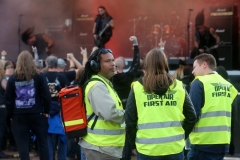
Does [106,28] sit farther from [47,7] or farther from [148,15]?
[47,7]

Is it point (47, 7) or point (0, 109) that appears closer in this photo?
point (0, 109)

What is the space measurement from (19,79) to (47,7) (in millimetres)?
10797

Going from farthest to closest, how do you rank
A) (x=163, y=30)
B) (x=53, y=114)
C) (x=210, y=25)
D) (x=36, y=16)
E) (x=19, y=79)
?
(x=36, y=16) → (x=163, y=30) → (x=210, y=25) → (x=53, y=114) → (x=19, y=79)

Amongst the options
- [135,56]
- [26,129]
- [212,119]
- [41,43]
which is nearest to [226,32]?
[41,43]

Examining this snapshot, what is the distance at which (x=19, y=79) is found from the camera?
7.28m

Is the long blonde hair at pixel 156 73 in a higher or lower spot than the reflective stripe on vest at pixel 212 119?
higher

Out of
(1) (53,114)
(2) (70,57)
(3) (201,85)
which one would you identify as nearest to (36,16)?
(2) (70,57)

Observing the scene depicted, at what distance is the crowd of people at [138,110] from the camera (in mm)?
4398

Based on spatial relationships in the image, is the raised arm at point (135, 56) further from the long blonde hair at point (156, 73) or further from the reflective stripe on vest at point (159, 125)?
the reflective stripe on vest at point (159, 125)

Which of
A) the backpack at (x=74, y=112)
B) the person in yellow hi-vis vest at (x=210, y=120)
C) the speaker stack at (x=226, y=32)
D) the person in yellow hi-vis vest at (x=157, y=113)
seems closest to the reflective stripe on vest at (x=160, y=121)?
the person in yellow hi-vis vest at (x=157, y=113)

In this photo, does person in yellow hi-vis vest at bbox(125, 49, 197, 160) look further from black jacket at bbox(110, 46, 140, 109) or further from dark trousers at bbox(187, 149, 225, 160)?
black jacket at bbox(110, 46, 140, 109)

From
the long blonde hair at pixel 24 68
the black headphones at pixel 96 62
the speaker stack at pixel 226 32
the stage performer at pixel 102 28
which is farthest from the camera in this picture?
the stage performer at pixel 102 28

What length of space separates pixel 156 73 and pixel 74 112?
0.83 metres

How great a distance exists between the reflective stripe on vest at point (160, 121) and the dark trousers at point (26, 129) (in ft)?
10.3
